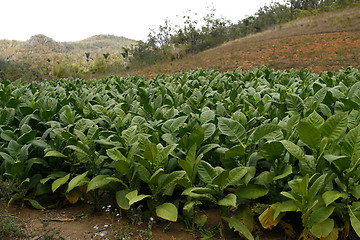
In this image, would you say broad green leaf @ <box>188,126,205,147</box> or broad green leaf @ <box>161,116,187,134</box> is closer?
broad green leaf @ <box>188,126,205,147</box>

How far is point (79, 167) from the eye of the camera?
2.79m

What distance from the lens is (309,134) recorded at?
1.98m

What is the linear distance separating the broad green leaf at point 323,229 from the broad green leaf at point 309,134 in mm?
489

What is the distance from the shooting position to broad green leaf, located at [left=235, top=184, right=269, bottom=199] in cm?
209

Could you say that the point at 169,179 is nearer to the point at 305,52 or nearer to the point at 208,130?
the point at 208,130

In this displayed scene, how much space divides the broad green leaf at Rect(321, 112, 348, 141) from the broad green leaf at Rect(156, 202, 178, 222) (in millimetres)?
1205

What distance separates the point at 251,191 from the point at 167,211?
2.05ft

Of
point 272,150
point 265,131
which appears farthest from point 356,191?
point 265,131

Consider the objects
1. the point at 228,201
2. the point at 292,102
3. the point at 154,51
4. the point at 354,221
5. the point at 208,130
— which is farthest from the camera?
the point at 154,51

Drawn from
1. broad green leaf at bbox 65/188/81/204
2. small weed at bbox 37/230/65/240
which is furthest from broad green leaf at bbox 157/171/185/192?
broad green leaf at bbox 65/188/81/204

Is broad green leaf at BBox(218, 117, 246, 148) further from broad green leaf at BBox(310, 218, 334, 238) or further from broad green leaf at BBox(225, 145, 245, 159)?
broad green leaf at BBox(310, 218, 334, 238)

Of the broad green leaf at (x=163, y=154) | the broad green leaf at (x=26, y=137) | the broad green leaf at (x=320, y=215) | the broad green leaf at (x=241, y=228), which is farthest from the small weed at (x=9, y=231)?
the broad green leaf at (x=320, y=215)

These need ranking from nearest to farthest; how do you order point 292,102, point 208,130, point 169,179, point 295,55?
point 169,179, point 208,130, point 292,102, point 295,55

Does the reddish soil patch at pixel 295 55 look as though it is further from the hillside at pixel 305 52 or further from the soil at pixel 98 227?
the soil at pixel 98 227
